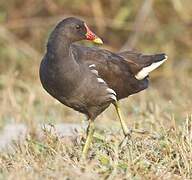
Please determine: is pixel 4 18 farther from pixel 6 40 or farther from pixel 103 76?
pixel 103 76

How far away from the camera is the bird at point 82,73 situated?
531 centimetres

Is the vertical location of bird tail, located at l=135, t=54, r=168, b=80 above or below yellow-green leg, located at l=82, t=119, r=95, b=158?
above

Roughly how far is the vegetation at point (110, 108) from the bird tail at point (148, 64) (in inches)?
15.8

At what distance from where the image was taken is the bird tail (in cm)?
605

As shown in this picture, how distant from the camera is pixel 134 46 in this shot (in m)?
11.5

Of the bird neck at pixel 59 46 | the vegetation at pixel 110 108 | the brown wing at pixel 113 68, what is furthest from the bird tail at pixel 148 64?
the bird neck at pixel 59 46

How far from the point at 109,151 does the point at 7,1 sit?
705 centimetres

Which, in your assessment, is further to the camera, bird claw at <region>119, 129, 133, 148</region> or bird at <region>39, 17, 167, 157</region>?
bird at <region>39, 17, 167, 157</region>

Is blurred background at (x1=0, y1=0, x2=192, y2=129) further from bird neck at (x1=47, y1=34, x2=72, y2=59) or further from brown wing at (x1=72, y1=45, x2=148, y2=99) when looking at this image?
bird neck at (x1=47, y1=34, x2=72, y2=59)

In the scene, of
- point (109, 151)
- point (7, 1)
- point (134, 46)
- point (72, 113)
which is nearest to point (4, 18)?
point (7, 1)

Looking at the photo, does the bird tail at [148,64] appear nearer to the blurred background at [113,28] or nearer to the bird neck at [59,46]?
the bird neck at [59,46]

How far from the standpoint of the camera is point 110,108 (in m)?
8.30

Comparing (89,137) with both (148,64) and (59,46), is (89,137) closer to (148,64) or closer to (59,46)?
(59,46)

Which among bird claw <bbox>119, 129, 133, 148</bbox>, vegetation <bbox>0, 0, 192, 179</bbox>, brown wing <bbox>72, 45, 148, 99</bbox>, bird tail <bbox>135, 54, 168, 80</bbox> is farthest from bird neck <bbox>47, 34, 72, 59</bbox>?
bird tail <bbox>135, 54, 168, 80</bbox>
